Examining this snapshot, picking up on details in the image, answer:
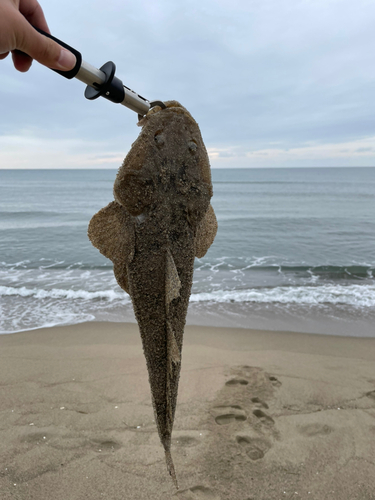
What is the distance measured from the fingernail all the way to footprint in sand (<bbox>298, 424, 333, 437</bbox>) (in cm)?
490

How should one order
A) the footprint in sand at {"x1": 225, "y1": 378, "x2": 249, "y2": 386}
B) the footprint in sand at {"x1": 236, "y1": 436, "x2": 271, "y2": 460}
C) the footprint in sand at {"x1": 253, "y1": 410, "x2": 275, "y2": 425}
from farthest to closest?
1. the footprint in sand at {"x1": 225, "y1": 378, "x2": 249, "y2": 386}
2. the footprint in sand at {"x1": 253, "y1": 410, "x2": 275, "y2": 425}
3. the footprint in sand at {"x1": 236, "y1": 436, "x2": 271, "y2": 460}

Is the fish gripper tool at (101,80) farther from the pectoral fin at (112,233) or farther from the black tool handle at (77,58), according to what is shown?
the pectoral fin at (112,233)

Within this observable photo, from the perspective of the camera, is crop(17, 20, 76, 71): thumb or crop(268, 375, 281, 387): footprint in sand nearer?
crop(17, 20, 76, 71): thumb

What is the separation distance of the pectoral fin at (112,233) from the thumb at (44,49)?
31.0 inches

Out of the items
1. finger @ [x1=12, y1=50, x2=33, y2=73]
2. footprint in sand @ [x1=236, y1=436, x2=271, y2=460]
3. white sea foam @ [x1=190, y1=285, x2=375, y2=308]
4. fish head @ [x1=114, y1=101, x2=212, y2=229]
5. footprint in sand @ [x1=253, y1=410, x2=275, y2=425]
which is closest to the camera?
fish head @ [x1=114, y1=101, x2=212, y2=229]

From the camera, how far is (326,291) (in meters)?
10.8

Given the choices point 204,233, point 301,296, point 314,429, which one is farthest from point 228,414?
point 301,296

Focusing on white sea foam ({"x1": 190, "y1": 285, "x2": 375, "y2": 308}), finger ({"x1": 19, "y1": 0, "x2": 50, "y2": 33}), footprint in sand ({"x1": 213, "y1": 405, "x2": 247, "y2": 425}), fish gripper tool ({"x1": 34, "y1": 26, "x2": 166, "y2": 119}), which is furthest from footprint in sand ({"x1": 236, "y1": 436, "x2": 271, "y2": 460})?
white sea foam ({"x1": 190, "y1": 285, "x2": 375, "y2": 308})

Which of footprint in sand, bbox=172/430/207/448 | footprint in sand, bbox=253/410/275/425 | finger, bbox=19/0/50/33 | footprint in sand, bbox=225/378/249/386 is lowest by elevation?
footprint in sand, bbox=172/430/207/448

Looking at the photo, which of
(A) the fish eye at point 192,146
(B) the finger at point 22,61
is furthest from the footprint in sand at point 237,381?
(B) the finger at point 22,61

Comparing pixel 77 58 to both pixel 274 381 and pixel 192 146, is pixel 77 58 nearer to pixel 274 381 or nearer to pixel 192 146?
pixel 192 146

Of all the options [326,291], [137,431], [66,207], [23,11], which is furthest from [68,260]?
[66,207]

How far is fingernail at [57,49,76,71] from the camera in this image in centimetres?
171

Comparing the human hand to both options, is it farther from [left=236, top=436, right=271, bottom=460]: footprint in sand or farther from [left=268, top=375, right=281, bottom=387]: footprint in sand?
[left=268, top=375, right=281, bottom=387]: footprint in sand
